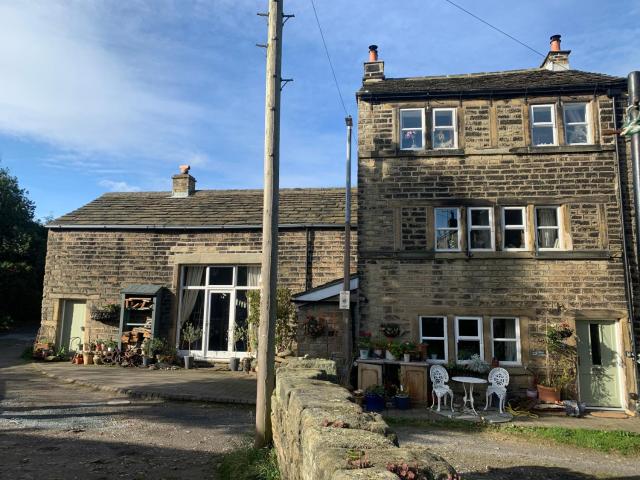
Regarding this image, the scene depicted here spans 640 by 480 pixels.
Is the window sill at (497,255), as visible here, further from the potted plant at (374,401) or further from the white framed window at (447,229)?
the potted plant at (374,401)

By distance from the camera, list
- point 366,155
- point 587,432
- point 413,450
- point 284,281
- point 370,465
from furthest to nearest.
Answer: point 284,281
point 366,155
point 587,432
point 413,450
point 370,465

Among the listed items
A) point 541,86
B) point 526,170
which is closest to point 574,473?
point 526,170

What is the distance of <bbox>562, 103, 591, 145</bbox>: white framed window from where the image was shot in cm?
1228

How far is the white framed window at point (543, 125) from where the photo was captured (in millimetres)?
12398

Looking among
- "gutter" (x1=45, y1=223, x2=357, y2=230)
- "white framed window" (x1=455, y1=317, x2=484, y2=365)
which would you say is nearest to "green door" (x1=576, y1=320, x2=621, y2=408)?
"white framed window" (x1=455, y1=317, x2=484, y2=365)

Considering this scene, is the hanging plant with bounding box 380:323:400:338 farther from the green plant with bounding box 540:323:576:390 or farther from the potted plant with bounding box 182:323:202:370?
the potted plant with bounding box 182:323:202:370

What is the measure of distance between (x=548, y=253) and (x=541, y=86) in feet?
14.6

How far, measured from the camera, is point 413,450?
2.88 meters

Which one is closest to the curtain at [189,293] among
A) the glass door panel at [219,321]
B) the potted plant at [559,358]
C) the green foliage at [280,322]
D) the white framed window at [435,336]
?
→ the glass door panel at [219,321]

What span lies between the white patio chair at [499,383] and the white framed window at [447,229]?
127 inches

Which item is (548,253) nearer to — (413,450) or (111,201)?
(413,450)

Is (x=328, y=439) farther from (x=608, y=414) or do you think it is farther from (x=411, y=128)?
(x=411, y=128)

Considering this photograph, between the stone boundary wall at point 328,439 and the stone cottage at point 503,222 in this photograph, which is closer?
the stone boundary wall at point 328,439

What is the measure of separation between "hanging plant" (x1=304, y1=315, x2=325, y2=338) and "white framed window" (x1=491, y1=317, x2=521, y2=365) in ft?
14.3
